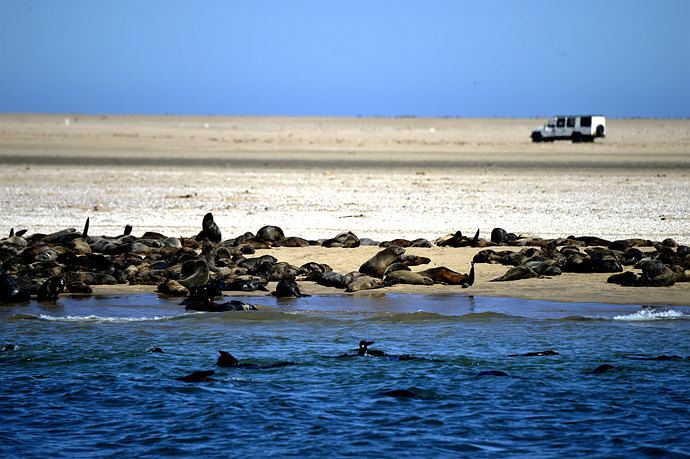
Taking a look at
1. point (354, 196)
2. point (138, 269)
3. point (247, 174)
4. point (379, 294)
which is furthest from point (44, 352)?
point (247, 174)

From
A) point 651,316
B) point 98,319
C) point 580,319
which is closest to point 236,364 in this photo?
point 98,319

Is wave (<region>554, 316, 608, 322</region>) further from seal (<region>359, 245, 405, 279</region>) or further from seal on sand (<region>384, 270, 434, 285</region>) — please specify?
seal (<region>359, 245, 405, 279</region>)

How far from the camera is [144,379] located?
9.61 metres

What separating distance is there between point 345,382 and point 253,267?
5.30 meters

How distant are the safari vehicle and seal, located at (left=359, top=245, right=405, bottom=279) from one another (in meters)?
47.6

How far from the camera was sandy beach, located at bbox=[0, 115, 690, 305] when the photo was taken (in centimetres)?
1598

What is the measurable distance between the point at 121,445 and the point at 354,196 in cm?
1882

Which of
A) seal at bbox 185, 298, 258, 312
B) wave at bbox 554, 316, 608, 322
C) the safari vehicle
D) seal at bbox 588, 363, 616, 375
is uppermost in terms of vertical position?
the safari vehicle

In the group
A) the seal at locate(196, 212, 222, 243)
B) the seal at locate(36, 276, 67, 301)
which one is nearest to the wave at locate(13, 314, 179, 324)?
the seal at locate(36, 276, 67, 301)

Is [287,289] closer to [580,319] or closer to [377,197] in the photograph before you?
[580,319]

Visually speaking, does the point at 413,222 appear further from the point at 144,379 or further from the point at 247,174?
the point at 247,174

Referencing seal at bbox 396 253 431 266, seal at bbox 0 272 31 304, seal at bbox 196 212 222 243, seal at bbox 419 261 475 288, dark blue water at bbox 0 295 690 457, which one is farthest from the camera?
seal at bbox 196 212 222 243

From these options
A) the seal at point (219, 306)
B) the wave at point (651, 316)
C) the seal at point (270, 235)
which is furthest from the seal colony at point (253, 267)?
the wave at point (651, 316)

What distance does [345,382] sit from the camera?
373 inches
